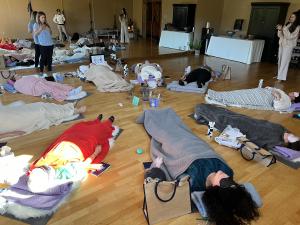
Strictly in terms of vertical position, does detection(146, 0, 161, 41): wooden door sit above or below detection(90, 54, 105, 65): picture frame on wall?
above

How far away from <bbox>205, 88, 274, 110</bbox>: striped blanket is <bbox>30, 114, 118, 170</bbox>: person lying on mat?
1.89 metres

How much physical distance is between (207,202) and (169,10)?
6.34 m

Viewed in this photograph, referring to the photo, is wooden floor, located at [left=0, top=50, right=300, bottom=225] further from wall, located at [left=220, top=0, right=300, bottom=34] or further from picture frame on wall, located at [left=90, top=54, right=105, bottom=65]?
wall, located at [left=220, top=0, right=300, bottom=34]

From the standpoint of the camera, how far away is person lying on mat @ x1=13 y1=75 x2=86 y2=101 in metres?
3.46

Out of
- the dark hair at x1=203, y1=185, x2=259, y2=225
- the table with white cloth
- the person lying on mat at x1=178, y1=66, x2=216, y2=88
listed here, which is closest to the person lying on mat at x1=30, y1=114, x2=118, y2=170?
the dark hair at x1=203, y1=185, x2=259, y2=225

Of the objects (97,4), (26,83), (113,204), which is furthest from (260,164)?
(97,4)

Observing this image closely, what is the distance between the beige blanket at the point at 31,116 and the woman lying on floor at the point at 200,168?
0.97 metres

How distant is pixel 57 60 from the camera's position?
5.06 metres

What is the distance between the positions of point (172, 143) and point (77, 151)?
79 cm

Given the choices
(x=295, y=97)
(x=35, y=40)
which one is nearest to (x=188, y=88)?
(x=295, y=97)

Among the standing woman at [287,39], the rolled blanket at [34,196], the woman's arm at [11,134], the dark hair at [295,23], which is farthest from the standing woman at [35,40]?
the dark hair at [295,23]

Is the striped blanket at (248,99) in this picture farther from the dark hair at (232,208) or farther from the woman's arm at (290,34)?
the dark hair at (232,208)

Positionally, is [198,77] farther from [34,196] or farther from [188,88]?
[34,196]

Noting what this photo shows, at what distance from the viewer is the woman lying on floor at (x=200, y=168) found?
125cm
